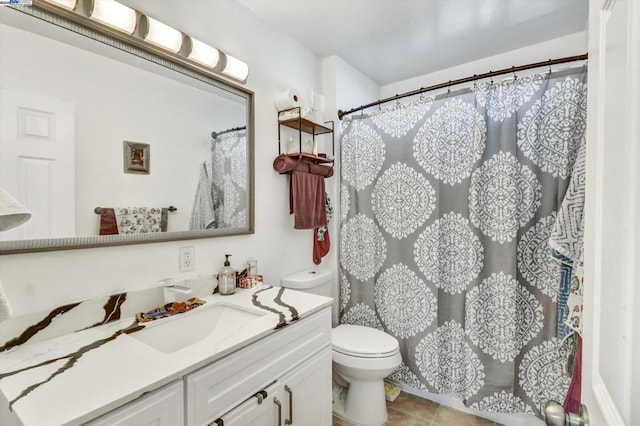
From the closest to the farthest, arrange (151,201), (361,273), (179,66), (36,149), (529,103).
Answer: (36,149) → (151,201) → (179,66) → (529,103) → (361,273)

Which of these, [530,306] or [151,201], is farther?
[530,306]

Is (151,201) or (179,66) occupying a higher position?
(179,66)

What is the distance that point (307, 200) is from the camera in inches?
77.2

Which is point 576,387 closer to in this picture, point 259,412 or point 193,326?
point 259,412

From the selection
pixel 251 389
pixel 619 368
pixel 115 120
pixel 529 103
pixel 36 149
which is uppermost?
pixel 529 103

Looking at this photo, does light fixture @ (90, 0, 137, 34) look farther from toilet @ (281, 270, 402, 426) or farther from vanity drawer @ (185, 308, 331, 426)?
toilet @ (281, 270, 402, 426)

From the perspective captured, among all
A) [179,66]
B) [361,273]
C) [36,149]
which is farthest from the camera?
[361,273]

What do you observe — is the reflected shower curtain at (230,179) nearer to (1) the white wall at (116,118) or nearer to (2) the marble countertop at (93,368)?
(1) the white wall at (116,118)

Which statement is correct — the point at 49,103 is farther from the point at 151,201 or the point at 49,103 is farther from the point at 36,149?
the point at 151,201

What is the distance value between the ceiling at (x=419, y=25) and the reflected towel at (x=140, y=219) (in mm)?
1282

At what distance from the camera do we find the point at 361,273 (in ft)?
7.23

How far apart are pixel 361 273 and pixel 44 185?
1.81 m

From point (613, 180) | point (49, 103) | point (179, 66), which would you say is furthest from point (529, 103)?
point (49, 103)

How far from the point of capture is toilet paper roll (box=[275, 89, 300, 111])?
185 cm
